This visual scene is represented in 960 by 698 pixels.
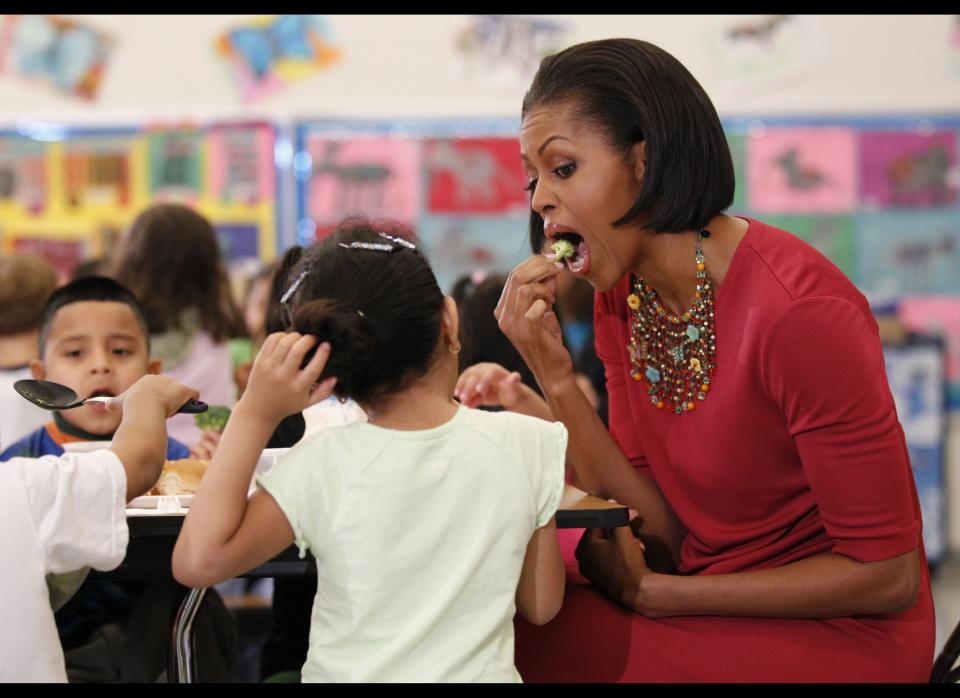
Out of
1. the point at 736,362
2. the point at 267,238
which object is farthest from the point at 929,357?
the point at 736,362

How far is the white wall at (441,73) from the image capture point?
16.9 ft

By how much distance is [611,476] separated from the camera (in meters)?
1.96

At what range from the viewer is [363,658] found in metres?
1.44

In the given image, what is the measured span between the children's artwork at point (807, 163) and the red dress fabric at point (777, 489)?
3.55m

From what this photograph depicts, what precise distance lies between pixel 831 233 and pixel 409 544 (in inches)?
165

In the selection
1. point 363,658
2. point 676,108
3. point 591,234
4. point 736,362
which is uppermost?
point 676,108

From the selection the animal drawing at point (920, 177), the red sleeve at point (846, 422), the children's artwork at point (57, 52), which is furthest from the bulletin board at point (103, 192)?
the red sleeve at point (846, 422)

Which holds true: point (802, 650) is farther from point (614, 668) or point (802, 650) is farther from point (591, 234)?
point (591, 234)

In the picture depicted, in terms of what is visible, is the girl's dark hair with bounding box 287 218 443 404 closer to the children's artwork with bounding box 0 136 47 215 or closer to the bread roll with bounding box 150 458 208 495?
the bread roll with bounding box 150 458 208 495

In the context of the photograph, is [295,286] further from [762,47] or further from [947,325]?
[947,325]

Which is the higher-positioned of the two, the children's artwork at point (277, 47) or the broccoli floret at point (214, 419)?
the children's artwork at point (277, 47)

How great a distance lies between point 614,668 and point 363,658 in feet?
1.55

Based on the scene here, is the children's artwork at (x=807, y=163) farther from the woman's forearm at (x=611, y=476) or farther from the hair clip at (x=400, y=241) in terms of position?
the hair clip at (x=400, y=241)

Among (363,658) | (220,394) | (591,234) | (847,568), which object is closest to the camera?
(363,658)
